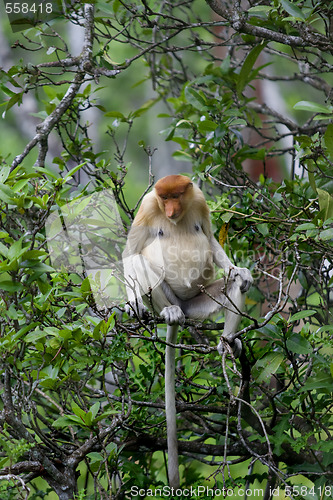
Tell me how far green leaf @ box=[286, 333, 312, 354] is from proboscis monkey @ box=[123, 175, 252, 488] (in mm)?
204

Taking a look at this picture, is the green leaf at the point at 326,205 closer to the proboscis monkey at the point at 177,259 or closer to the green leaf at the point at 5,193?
the proboscis monkey at the point at 177,259

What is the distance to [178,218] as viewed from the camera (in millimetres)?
2256

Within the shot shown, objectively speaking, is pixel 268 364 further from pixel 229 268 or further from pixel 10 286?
pixel 10 286

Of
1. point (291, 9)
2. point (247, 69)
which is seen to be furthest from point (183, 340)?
point (291, 9)

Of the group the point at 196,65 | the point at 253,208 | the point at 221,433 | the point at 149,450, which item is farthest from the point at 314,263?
the point at 196,65

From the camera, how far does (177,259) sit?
7.63 feet

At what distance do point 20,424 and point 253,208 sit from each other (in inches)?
51.3

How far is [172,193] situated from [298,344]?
708 millimetres

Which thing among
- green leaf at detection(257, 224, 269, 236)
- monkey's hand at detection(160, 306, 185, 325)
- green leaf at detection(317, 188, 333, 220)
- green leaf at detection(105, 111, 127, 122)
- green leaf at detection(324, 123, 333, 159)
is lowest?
monkey's hand at detection(160, 306, 185, 325)

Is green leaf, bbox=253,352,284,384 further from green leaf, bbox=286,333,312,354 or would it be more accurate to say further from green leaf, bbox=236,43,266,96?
green leaf, bbox=236,43,266,96

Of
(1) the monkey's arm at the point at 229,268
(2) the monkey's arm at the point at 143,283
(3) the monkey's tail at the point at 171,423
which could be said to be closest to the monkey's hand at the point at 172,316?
(2) the monkey's arm at the point at 143,283

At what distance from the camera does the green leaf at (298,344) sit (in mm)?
2031

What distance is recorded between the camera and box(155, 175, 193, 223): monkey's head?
7.22 feet

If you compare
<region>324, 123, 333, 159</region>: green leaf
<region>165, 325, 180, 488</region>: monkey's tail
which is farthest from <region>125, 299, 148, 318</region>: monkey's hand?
<region>324, 123, 333, 159</region>: green leaf
